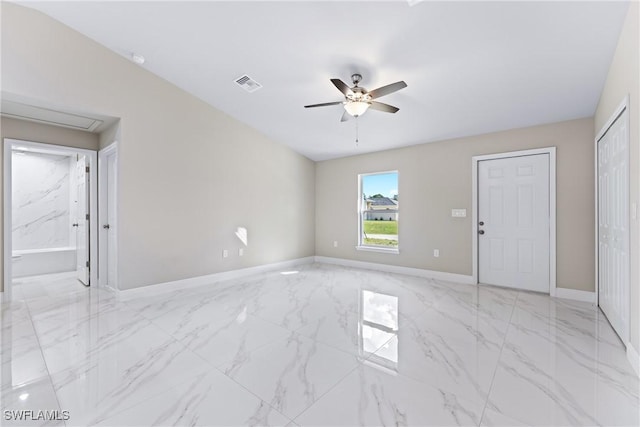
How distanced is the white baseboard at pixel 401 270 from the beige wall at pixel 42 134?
191 inches

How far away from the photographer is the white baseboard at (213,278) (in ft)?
13.0

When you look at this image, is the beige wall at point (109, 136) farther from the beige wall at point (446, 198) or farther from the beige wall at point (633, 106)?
the beige wall at point (633, 106)

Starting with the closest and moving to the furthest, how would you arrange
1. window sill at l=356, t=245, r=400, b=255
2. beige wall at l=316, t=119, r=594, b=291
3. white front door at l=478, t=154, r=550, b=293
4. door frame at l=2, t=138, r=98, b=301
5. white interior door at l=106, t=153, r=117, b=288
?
door frame at l=2, t=138, r=98, b=301 → beige wall at l=316, t=119, r=594, b=291 → white front door at l=478, t=154, r=550, b=293 → white interior door at l=106, t=153, r=117, b=288 → window sill at l=356, t=245, r=400, b=255

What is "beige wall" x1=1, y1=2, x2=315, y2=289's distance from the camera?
3.10m

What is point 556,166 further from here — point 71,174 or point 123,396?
point 71,174

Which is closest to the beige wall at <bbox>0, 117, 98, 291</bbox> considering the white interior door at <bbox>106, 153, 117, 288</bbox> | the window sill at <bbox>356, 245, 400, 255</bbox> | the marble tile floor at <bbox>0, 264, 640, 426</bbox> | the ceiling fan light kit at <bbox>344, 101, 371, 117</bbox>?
the white interior door at <bbox>106, 153, 117, 288</bbox>

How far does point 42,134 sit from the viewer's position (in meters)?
3.94

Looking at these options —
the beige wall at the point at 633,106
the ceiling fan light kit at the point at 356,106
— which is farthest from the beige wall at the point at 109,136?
the beige wall at the point at 633,106

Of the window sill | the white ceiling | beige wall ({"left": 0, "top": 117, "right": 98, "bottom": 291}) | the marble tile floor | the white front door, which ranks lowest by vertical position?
the marble tile floor

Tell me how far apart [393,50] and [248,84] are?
2006 mm

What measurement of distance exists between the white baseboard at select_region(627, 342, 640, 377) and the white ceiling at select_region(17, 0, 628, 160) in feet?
8.52

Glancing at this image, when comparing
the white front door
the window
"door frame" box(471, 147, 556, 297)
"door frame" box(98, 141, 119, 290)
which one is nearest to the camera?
"door frame" box(471, 147, 556, 297)

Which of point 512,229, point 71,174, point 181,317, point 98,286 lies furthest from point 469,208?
point 71,174

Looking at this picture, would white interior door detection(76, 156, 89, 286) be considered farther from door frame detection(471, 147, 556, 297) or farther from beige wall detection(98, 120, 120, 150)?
door frame detection(471, 147, 556, 297)
